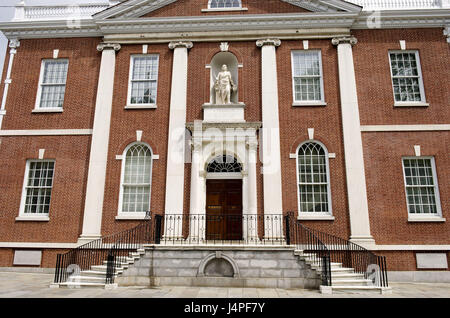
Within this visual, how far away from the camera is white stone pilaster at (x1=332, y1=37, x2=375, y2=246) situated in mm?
12531

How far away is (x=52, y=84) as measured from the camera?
1503 cm

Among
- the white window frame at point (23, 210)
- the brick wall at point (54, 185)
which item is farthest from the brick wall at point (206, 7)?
the white window frame at point (23, 210)

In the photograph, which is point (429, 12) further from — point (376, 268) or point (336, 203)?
point (376, 268)

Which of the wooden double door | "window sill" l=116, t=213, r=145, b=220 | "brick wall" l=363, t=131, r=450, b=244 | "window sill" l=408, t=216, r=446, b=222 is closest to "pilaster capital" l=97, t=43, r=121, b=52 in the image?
the wooden double door

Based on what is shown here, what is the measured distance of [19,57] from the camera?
15.5 metres

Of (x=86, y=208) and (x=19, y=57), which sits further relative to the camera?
(x=19, y=57)

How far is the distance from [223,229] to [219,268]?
2.70 metres

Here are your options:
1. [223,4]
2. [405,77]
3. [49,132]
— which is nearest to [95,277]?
[49,132]

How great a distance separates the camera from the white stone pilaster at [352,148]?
12.5 m

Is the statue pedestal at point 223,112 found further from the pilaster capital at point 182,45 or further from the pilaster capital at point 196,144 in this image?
the pilaster capital at point 182,45

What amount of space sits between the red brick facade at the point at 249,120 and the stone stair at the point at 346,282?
215 cm

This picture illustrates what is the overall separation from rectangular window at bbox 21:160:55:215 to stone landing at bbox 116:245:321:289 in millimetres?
5744

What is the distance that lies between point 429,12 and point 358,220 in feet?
31.1

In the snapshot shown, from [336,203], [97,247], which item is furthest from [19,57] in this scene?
[336,203]
